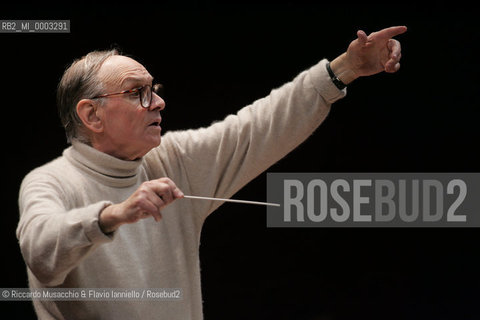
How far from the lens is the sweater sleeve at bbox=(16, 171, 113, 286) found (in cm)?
160

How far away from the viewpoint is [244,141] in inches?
79.5

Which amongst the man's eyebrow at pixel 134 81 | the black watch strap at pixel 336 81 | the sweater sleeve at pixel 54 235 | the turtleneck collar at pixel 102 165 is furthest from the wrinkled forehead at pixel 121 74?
the black watch strap at pixel 336 81

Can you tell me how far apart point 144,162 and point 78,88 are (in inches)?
9.3

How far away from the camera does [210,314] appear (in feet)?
9.08

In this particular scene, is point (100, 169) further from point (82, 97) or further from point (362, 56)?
point (362, 56)

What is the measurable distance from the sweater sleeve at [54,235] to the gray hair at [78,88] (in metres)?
0.24

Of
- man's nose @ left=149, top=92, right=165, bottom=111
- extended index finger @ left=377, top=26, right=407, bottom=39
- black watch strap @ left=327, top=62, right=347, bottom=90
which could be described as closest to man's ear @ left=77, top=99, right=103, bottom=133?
man's nose @ left=149, top=92, right=165, bottom=111

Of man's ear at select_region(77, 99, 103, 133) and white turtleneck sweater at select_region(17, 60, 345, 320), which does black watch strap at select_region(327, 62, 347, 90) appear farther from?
man's ear at select_region(77, 99, 103, 133)

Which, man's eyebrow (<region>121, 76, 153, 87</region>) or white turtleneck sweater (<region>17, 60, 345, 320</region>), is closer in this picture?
white turtleneck sweater (<region>17, 60, 345, 320</region>)

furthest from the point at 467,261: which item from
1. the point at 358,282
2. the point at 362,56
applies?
the point at 362,56

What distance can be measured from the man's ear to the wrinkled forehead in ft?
0.19

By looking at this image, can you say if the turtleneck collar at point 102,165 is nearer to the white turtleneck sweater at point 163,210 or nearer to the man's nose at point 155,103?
the white turtleneck sweater at point 163,210

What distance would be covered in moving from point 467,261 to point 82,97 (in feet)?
4.89

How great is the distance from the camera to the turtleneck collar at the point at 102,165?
74.4 inches
